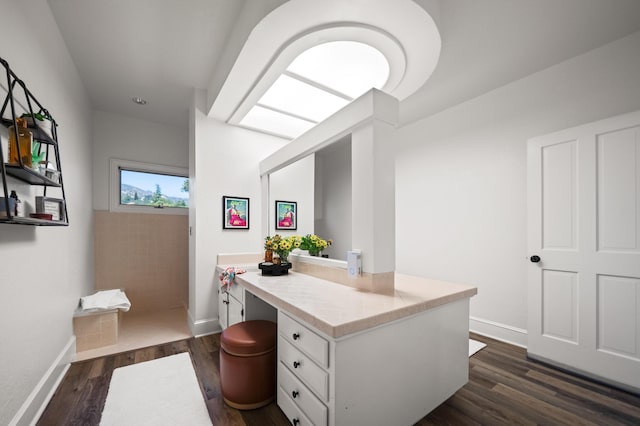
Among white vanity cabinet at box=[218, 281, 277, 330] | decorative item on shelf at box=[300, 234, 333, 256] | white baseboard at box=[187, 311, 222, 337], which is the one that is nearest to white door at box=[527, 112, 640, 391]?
decorative item on shelf at box=[300, 234, 333, 256]

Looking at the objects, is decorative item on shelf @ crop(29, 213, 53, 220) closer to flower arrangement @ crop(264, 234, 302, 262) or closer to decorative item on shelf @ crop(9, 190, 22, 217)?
decorative item on shelf @ crop(9, 190, 22, 217)

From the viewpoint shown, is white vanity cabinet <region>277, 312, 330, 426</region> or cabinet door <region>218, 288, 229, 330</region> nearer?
white vanity cabinet <region>277, 312, 330, 426</region>

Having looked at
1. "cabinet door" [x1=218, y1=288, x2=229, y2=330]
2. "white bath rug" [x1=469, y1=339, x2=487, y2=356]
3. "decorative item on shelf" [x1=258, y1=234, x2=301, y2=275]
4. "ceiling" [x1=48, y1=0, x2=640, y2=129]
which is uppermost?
"ceiling" [x1=48, y1=0, x2=640, y2=129]

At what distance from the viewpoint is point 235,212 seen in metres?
3.22

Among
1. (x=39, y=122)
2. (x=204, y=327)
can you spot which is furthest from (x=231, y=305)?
(x=39, y=122)

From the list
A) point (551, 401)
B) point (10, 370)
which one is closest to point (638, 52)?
point (551, 401)

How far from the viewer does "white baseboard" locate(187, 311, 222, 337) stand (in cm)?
290

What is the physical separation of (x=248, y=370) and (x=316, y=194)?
2.13 meters

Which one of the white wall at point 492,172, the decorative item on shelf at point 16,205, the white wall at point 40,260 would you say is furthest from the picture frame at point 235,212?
the white wall at point 492,172

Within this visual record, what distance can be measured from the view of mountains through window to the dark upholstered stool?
3.05 meters

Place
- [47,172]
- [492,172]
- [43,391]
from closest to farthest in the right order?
[47,172]
[43,391]
[492,172]

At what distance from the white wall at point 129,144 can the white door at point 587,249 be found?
180 inches

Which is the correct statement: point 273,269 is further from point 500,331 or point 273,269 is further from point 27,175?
point 500,331

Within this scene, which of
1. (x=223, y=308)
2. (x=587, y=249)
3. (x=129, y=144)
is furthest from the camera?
(x=129, y=144)
